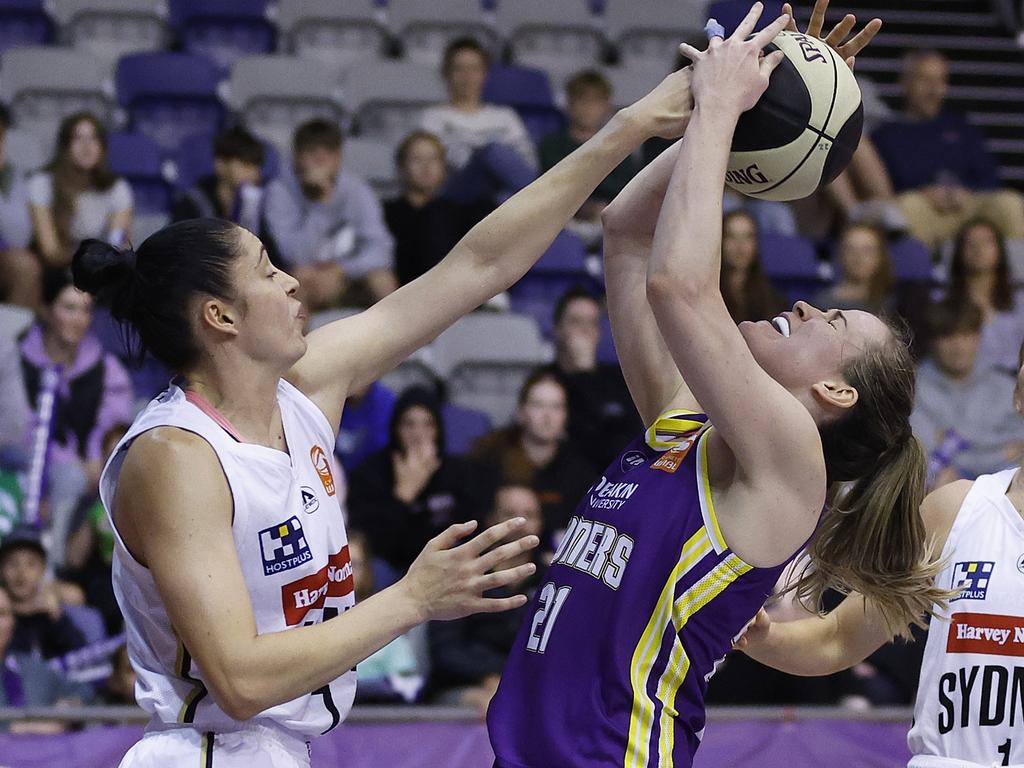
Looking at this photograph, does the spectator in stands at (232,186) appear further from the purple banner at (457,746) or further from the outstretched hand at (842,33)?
the outstretched hand at (842,33)

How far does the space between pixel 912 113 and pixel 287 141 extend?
3591mm

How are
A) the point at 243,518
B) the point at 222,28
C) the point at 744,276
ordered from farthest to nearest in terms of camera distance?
the point at 222,28, the point at 744,276, the point at 243,518

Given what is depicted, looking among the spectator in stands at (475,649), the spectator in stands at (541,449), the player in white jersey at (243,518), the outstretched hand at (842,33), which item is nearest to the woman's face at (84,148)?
the spectator in stands at (541,449)

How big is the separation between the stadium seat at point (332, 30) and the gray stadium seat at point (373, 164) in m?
0.96

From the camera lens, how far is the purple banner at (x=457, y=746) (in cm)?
430

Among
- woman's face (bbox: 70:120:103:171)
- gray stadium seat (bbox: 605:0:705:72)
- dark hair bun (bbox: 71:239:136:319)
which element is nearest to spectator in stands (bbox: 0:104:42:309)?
woman's face (bbox: 70:120:103:171)

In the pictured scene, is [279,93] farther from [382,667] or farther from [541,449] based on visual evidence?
[382,667]

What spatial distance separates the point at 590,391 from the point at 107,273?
3667 mm

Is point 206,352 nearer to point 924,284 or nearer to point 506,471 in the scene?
point 506,471

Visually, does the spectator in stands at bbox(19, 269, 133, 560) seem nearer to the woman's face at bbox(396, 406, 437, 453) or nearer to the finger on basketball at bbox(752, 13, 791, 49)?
the woman's face at bbox(396, 406, 437, 453)

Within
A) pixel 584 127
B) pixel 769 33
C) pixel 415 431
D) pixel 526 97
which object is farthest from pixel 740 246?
pixel 769 33

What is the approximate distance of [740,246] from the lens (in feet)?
21.8

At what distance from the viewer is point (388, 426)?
6.00 metres

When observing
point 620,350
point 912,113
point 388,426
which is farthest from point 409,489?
point 912,113
